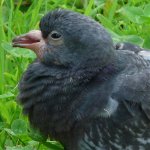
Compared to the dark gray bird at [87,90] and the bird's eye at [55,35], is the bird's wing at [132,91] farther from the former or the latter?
the bird's eye at [55,35]

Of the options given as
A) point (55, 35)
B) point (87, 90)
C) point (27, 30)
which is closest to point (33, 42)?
point (55, 35)

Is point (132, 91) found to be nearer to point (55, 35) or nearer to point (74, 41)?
point (74, 41)

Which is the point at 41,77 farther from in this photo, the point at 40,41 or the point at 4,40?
the point at 4,40

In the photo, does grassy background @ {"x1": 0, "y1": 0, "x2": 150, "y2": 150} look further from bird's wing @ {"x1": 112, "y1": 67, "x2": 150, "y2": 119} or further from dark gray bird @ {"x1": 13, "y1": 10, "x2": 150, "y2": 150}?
bird's wing @ {"x1": 112, "y1": 67, "x2": 150, "y2": 119}

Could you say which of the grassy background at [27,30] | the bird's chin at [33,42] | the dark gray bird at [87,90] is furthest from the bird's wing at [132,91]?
the grassy background at [27,30]

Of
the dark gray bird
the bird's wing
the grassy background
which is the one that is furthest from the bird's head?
the grassy background
